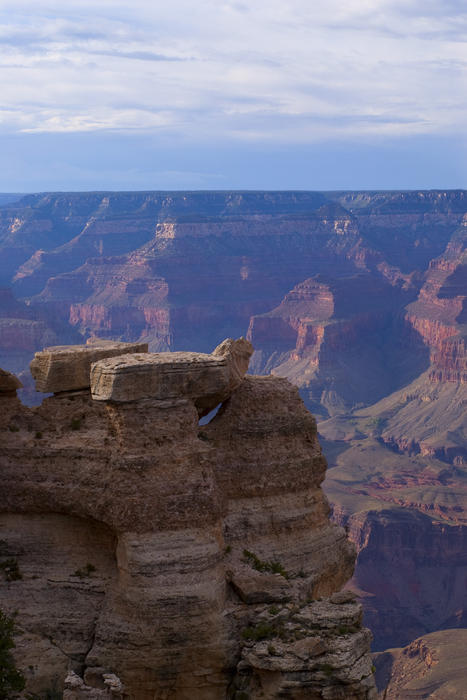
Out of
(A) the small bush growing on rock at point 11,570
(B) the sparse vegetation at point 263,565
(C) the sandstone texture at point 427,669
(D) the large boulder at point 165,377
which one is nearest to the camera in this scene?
(D) the large boulder at point 165,377

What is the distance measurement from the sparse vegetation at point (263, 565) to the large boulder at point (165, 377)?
4.99m

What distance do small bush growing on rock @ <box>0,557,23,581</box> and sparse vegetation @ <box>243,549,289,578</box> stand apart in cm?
697

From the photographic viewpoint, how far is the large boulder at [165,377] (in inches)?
1059

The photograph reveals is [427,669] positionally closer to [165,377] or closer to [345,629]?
[345,629]

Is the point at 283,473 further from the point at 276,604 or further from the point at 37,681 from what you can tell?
the point at 37,681

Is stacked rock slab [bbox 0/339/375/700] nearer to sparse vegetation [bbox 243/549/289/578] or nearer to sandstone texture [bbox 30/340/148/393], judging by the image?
sparse vegetation [bbox 243/549/289/578]

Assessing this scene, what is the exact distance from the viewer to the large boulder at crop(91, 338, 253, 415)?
26.9m

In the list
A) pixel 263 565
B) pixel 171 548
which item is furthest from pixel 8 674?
pixel 263 565

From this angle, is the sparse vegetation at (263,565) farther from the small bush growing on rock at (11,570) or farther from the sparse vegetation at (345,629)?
the small bush growing on rock at (11,570)

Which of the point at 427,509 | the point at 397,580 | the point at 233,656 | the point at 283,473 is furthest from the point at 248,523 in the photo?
the point at 427,509

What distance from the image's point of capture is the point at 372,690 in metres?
25.4

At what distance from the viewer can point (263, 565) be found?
93.9 feet

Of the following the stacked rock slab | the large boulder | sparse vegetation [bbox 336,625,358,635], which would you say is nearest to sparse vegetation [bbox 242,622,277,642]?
the stacked rock slab

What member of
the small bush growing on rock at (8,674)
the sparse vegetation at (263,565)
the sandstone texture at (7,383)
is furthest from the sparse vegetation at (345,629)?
the sandstone texture at (7,383)
